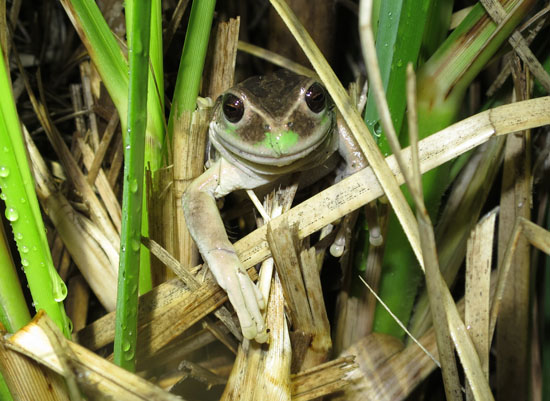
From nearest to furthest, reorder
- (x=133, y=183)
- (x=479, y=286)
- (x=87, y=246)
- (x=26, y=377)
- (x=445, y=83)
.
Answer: (x=133, y=183), (x=26, y=377), (x=445, y=83), (x=479, y=286), (x=87, y=246)

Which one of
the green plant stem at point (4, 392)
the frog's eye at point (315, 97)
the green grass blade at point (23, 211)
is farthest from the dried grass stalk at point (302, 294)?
the green plant stem at point (4, 392)

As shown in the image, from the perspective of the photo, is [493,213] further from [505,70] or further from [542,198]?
[505,70]

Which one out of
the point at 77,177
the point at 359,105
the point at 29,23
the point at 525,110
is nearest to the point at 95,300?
the point at 77,177

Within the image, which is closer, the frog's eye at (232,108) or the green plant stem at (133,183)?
the green plant stem at (133,183)

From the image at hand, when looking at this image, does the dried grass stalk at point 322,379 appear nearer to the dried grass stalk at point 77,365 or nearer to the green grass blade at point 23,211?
the dried grass stalk at point 77,365

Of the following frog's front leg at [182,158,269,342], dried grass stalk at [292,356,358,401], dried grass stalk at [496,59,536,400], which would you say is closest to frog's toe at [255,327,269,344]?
frog's front leg at [182,158,269,342]

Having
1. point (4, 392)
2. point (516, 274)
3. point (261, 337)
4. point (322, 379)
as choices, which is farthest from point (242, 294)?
point (516, 274)

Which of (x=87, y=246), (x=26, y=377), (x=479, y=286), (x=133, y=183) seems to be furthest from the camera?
(x=87, y=246)

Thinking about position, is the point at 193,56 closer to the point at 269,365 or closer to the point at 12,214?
the point at 12,214
